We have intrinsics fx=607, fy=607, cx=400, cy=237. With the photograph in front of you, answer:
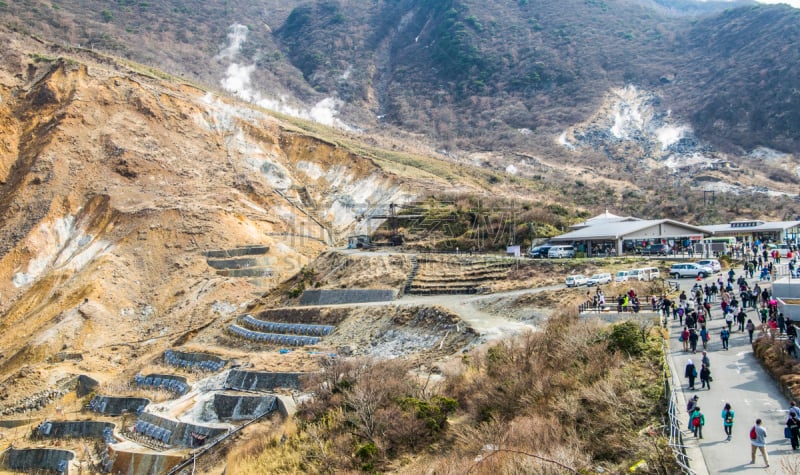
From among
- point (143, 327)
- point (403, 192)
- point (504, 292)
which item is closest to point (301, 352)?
point (504, 292)

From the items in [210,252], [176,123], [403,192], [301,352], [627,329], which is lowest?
[301,352]

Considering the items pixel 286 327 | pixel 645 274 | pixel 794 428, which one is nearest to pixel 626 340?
pixel 794 428

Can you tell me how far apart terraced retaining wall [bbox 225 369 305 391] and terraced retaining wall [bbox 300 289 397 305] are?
10.3m

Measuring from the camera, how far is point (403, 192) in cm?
6100

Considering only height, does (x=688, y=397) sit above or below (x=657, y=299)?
below

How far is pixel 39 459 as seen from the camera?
25.1 metres

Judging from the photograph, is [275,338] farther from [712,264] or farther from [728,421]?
[728,421]

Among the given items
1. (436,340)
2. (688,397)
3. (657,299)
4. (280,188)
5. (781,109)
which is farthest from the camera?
(781,109)

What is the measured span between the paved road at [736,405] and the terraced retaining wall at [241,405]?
13.9 meters

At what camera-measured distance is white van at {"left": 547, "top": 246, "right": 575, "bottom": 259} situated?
37.5 metres

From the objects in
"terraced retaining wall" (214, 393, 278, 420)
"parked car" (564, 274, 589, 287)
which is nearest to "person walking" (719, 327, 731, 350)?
"parked car" (564, 274, 589, 287)

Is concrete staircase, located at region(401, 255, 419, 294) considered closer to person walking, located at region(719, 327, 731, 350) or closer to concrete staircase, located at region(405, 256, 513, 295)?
concrete staircase, located at region(405, 256, 513, 295)

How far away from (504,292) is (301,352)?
1074 centimetres

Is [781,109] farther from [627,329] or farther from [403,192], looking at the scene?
[627,329]
